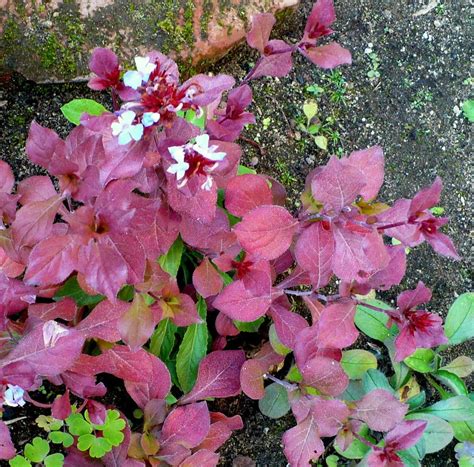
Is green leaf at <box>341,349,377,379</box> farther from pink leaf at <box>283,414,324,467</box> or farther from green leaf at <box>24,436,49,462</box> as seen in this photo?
green leaf at <box>24,436,49,462</box>

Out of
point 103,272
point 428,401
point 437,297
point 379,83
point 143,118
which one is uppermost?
point 143,118

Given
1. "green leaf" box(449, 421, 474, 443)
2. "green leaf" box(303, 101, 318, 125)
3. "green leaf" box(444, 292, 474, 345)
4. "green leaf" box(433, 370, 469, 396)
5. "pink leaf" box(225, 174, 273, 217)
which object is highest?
"pink leaf" box(225, 174, 273, 217)

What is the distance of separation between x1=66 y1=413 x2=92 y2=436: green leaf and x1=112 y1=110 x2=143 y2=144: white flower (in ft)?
2.38

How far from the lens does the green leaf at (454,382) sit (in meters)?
1.88

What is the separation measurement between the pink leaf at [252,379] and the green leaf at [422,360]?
1.79ft

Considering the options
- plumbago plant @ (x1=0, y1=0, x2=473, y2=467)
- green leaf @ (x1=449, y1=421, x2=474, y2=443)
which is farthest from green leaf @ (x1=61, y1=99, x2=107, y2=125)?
green leaf @ (x1=449, y1=421, x2=474, y2=443)

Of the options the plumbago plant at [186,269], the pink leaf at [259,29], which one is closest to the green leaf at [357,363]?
the plumbago plant at [186,269]

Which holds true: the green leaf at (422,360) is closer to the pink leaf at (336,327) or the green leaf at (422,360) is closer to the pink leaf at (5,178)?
the pink leaf at (336,327)

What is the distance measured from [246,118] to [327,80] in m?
0.80

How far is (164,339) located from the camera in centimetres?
165

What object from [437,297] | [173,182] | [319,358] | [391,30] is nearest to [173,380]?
[319,358]

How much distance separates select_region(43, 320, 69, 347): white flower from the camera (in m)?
1.17

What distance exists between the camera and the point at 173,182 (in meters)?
1.19

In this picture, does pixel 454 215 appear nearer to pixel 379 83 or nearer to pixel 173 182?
pixel 379 83
